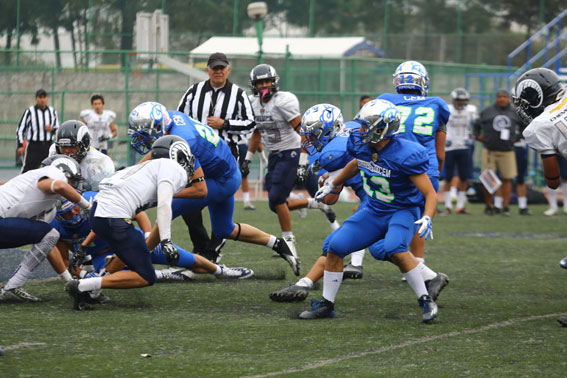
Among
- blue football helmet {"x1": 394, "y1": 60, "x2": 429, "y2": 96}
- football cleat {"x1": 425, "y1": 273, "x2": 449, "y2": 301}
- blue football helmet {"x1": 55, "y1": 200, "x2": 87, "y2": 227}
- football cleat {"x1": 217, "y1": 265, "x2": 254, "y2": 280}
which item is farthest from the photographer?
football cleat {"x1": 217, "y1": 265, "x2": 254, "y2": 280}

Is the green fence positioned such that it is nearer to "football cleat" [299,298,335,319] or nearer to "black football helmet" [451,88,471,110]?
"black football helmet" [451,88,471,110]

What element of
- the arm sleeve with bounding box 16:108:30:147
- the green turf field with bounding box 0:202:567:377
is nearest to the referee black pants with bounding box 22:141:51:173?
the arm sleeve with bounding box 16:108:30:147

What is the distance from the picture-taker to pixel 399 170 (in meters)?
5.29

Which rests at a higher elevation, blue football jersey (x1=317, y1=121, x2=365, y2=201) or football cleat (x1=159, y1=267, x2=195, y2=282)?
blue football jersey (x1=317, y1=121, x2=365, y2=201)

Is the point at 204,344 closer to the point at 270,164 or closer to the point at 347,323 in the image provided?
the point at 347,323

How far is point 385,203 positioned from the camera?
18.0 ft

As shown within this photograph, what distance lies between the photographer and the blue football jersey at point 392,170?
5.27m

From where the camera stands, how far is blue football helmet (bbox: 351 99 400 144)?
5.23m

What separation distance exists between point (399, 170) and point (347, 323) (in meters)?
0.98

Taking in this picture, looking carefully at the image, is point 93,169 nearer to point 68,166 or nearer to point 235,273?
point 68,166

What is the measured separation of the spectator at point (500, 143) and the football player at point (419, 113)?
248 inches

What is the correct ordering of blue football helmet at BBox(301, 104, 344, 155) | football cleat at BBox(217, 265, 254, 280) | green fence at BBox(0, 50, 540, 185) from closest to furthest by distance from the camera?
blue football helmet at BBox(301, 104, 344, 155), football cleat at BBox(217, 265, 254, 280), green fence at BBox(0, 50, 540, 185)

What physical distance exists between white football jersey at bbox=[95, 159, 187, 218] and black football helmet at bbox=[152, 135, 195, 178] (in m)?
0.10

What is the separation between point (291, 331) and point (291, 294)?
0.86m
